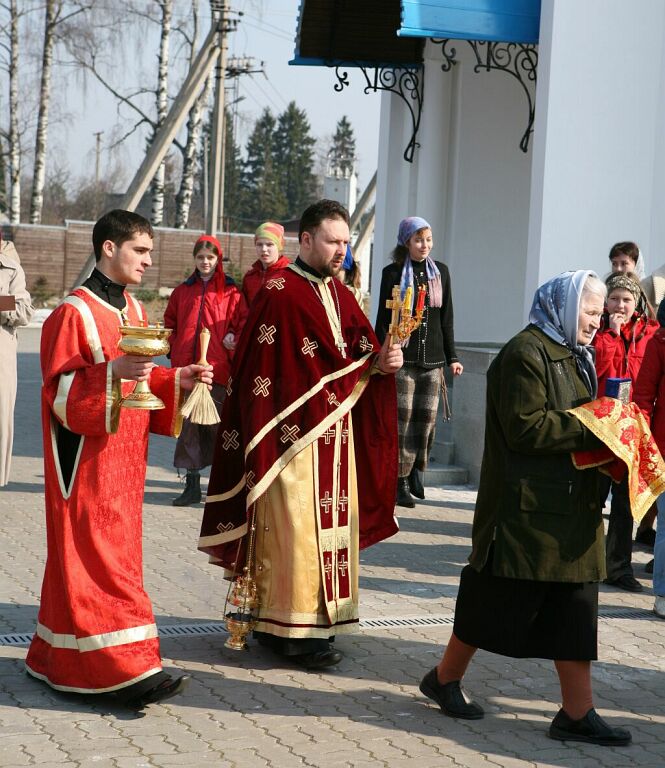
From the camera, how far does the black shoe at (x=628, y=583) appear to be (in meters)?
7.48

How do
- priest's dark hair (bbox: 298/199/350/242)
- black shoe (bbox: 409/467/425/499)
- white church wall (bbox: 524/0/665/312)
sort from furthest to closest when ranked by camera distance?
1. white church wall (bbox: 524/0/665/312)
2. black shoe (bbox: 409/467/425/499)
3. priest's dark hair (bbox: 298/199/350/242)

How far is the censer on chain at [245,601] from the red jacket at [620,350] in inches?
122

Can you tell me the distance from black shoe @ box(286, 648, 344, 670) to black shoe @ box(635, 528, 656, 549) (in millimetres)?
3656

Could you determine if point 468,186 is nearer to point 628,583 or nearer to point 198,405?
point 628,583

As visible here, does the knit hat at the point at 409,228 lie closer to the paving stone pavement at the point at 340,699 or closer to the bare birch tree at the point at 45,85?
the paving stone pavement at the point at 340,699

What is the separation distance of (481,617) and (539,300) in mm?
1220

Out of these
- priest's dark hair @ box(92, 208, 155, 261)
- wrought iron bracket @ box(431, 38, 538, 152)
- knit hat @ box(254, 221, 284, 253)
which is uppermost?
wrought iron bracket @ box(431, 38, 538, 152)

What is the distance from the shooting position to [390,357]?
566cm

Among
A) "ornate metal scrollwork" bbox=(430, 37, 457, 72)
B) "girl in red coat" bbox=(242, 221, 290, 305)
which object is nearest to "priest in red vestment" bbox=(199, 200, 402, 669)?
"girl in red coat" bbox=(242, 221, 290, 305)

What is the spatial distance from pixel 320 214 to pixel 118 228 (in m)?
1.02

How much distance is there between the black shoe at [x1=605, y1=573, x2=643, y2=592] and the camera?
7480 mm

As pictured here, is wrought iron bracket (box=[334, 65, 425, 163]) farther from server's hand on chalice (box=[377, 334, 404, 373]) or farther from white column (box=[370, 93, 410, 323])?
server's hand on chalice (box=[377, 334, 404, 373])

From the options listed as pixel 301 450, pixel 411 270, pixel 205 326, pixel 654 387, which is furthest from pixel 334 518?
pixel 411 270

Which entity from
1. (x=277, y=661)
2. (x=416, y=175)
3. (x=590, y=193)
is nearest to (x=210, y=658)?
(x=277, y=661)
